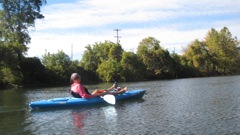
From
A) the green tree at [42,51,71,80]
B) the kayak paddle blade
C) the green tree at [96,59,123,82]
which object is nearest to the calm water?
the kayak paddle blade

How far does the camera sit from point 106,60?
73250 mm

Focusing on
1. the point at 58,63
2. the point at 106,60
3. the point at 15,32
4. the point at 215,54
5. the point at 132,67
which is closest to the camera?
the point at 15,32

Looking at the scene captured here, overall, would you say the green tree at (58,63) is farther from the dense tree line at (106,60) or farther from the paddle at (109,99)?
the paddle at (109,99)

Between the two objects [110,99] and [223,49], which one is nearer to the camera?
[110,99]

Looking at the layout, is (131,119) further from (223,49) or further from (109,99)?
(223,49)

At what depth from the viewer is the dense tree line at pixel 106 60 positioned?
141ft

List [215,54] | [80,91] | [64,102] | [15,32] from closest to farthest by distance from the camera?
1. [64,102]
2. [80,91]
3. [15,32]
4. [215,54]

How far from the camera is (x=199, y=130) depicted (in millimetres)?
11773

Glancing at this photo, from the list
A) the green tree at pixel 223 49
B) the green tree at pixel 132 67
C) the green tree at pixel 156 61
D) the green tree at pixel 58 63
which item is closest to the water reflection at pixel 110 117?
the green tree at pixel 58 63

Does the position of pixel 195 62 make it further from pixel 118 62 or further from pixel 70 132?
pixel 70 132

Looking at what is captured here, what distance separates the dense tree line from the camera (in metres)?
43.1

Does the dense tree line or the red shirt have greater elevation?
the dense tree line

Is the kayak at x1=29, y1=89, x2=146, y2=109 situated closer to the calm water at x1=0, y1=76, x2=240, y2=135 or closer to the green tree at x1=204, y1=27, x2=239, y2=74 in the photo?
the calm water at x1=0, y1=76, x2=240, y2=135

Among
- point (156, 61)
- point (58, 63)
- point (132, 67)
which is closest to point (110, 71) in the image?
point (132, 67)
